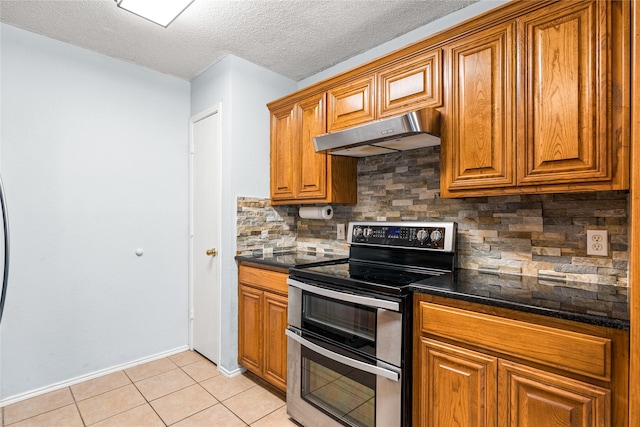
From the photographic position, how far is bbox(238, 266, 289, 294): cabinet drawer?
2.19m

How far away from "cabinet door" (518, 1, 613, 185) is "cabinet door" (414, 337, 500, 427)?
81cm

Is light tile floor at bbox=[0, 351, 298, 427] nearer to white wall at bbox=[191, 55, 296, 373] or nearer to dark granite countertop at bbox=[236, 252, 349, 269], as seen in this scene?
white wall at bbox=[191, 55, 296, 373]

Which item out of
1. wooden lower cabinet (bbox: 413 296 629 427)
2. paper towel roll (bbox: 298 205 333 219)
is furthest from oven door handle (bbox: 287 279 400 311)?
paper towel roll (bbox: 298 205 333 219)

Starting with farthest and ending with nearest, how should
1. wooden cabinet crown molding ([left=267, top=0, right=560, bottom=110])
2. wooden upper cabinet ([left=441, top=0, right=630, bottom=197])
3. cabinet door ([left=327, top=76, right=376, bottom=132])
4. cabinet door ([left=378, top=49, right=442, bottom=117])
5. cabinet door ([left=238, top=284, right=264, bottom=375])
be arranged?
cabinet door ([left=238, top=284, right=264, bottom=375]) → cabinet door ([left=327, top=76, right=376, bottom=132]) → cabinet door ([left=378, top=49, right=442, bottom=117]) → wooden cabinet crown molding ([left=267, top=0, right=560, bottom=110]) → wooden upper cabinet ([left=441, top=0, right=630, bottom=197])

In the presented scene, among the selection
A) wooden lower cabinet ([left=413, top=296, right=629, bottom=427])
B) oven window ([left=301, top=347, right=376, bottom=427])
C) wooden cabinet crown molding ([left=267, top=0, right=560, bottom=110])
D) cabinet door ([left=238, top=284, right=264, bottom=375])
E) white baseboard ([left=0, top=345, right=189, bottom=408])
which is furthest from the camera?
cabinet door ([left=238, top=284, right=264, bottom=375])

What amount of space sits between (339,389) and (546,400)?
36.8 inches

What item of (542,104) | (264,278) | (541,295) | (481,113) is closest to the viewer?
(541,295)

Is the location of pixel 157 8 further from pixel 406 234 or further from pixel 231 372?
pixel 231 372

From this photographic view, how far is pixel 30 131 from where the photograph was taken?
2.24 metres

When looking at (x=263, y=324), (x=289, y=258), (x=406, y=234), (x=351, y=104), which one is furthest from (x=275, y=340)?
(x=351, y=104)

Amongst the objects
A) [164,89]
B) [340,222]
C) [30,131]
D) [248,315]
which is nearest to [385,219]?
[340,222]

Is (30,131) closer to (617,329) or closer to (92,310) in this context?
(92,310)

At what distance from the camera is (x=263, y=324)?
2.34 metres

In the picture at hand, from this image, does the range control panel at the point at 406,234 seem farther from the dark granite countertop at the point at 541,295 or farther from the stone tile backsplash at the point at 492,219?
the dark granite countertop at the point at 541,295
